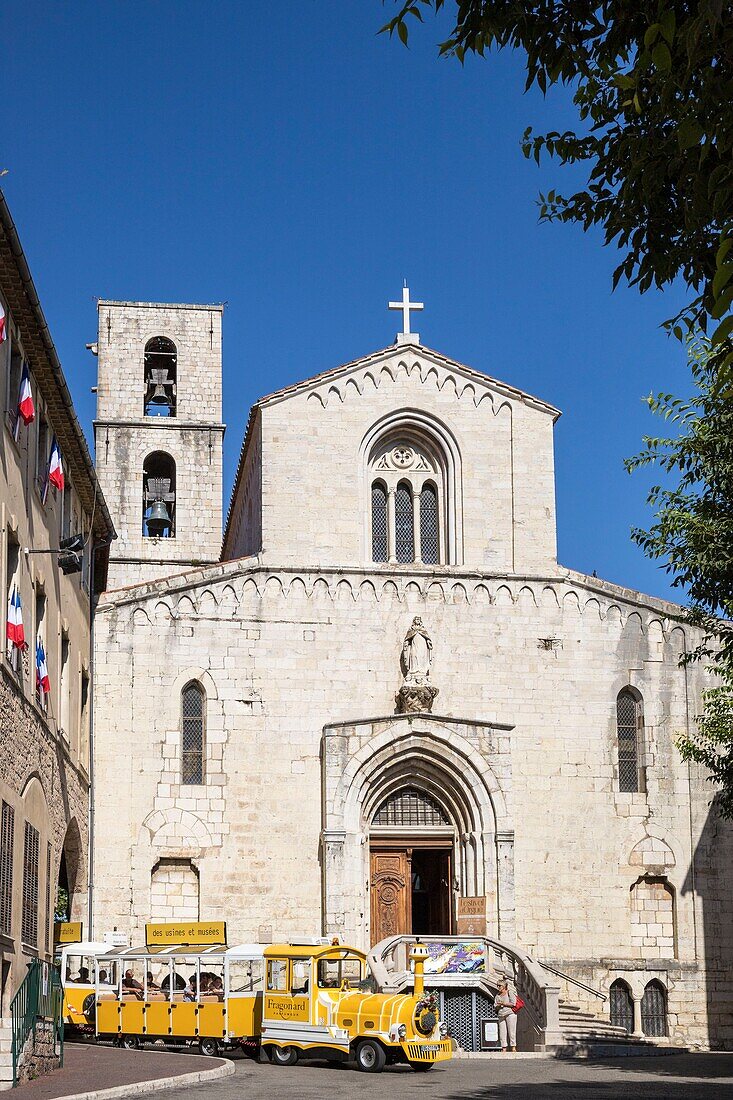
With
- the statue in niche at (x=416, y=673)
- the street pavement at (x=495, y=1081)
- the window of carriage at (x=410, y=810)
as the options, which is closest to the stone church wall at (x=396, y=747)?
the statue in niche at (x=416, y=673)

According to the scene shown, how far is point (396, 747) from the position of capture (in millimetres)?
30172

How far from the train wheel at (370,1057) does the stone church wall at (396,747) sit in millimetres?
6912

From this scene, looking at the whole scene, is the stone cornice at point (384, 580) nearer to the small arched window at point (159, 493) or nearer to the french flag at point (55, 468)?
the french flag at point (55, 468)

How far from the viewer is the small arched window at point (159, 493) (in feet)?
140

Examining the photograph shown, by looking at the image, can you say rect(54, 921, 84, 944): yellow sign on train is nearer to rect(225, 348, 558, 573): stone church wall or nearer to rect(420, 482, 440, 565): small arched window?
rect(225, 348, 558, 573): stone church wall

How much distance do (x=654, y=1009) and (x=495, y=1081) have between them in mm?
11626

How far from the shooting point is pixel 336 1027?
22562 millimetres

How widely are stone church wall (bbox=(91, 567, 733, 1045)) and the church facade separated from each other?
0.15 feet

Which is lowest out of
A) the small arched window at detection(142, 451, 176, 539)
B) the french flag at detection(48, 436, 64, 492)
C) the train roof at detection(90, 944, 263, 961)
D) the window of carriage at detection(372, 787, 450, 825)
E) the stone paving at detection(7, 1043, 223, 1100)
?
the stone paving at detection(7, 1043, 223, 1100)

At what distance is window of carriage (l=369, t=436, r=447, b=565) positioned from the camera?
32094mm

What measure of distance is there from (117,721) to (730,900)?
1287 cm

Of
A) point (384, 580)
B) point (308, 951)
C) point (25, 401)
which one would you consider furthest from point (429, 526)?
point (25, 401)

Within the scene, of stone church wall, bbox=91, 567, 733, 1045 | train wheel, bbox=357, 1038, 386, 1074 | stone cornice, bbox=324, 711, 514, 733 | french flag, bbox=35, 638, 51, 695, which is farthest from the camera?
stone cornice, bbox=324, 711, 514, 733

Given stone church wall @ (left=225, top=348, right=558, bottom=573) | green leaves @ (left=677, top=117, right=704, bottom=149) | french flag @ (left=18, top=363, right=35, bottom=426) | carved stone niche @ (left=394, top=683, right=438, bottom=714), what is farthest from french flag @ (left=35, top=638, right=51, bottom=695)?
green leaves @ (left=677, top=117, right=704, bottom=149)
